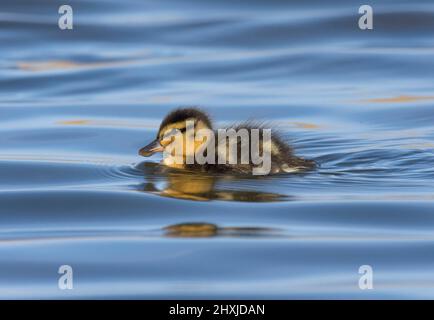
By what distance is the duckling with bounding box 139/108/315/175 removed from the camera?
287 inches

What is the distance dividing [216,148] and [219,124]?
72.5 inches

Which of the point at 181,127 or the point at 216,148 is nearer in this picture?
the point at 216,148

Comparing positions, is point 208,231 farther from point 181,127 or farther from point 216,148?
point 181,127

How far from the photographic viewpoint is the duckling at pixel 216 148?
23.9ft

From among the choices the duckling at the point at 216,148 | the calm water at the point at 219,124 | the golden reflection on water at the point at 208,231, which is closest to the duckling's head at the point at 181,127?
the duckling at the point at 216,148

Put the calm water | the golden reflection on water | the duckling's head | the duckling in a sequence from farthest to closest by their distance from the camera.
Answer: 1. the duckling's head
2. the duckling
3. the golden reflection on water
4. the calm water

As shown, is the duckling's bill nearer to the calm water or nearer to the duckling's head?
the duckling's head

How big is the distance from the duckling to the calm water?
4.4 inches

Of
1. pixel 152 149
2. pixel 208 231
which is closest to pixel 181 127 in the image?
pixel 152 149

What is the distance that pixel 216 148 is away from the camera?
7.36 m

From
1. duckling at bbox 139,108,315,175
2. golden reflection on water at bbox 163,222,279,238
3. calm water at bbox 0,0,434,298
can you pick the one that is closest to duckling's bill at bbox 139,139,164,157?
duckling at bbox 139,108,315,175
